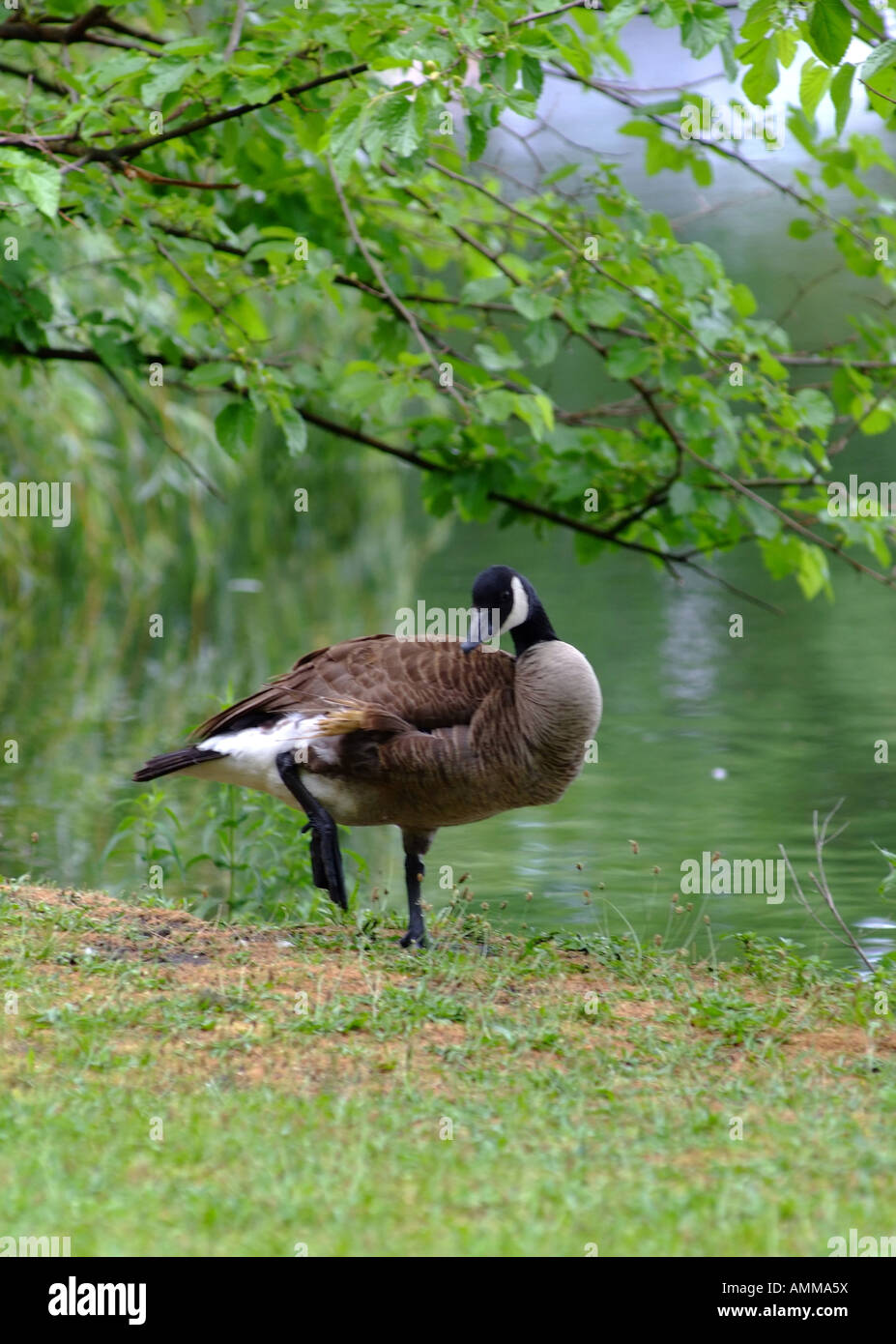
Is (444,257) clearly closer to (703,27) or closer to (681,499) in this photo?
(681,499)

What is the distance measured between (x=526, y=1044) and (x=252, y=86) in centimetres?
402

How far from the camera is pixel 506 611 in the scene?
22.5 feet

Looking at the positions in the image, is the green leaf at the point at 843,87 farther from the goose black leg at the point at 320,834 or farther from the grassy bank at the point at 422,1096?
the goose black leg at the point at 320,834

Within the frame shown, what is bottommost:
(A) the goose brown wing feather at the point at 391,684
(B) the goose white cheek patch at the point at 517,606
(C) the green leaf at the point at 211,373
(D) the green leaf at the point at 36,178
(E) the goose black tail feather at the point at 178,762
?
(E) the goose black tail feather at the point at 178,762

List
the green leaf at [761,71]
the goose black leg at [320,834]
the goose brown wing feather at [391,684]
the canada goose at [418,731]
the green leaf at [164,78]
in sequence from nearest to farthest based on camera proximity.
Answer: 1. the green leaf at [761,71]
2. the green leaf at [164,78]
3. the canada goose at [418,731]
4. the goose brown wing feather at [391,684]
5. the goose black leg at [320,834]

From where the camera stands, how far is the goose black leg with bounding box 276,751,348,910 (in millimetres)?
6832

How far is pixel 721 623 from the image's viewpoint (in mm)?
19188

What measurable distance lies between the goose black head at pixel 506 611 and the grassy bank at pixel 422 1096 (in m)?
1.37

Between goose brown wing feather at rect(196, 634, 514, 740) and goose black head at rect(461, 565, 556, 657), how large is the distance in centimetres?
14

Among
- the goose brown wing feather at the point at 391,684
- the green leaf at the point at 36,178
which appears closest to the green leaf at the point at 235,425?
the goose brown wing feather at the point at 391,684

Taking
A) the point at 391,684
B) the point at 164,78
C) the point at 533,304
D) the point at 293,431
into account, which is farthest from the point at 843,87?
the point at 293,431

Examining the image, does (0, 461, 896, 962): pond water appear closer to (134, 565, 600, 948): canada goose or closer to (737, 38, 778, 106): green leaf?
(134, 565, 600, 948): canada goose

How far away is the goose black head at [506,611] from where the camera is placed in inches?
267

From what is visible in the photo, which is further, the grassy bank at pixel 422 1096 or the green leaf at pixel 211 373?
the green leaf at pixel 211 373
